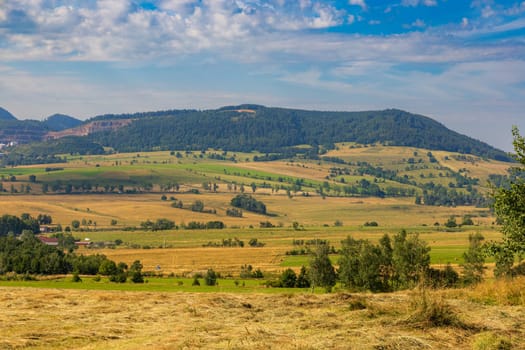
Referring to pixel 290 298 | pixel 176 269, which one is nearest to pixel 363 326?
pixel 290 298

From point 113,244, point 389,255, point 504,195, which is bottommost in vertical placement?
point 113,244

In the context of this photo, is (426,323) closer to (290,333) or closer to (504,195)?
(290,333)

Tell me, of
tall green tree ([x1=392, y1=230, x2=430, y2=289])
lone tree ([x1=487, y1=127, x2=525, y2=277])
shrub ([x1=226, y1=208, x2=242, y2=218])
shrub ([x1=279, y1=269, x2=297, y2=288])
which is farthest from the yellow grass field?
lone tree ([x1=487, y1=127, x2=525, y2=277])

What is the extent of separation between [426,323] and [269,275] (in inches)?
2239

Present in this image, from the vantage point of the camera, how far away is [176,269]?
7781cm

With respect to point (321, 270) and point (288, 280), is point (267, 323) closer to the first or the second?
point (321, 270)

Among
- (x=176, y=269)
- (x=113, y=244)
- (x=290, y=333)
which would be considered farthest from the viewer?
(x=113, y=244)

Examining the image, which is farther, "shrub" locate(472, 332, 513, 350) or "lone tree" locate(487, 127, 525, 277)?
"lone tree" locate(487, 127, 525, 277)

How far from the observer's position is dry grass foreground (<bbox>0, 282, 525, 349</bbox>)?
44.4ft

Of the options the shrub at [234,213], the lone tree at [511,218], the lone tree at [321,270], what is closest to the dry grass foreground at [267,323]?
the lone tree at [511,218]

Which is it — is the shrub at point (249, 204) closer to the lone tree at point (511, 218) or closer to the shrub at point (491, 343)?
the lone tree at point (511, 218)

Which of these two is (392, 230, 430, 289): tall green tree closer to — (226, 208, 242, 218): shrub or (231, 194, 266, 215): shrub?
(226, 208, 242, 218): shrub

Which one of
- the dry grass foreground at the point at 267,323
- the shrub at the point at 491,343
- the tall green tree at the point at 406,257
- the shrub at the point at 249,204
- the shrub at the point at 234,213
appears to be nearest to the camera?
the shrub at the point at 491,343

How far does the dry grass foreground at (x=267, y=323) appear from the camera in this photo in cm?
1354
